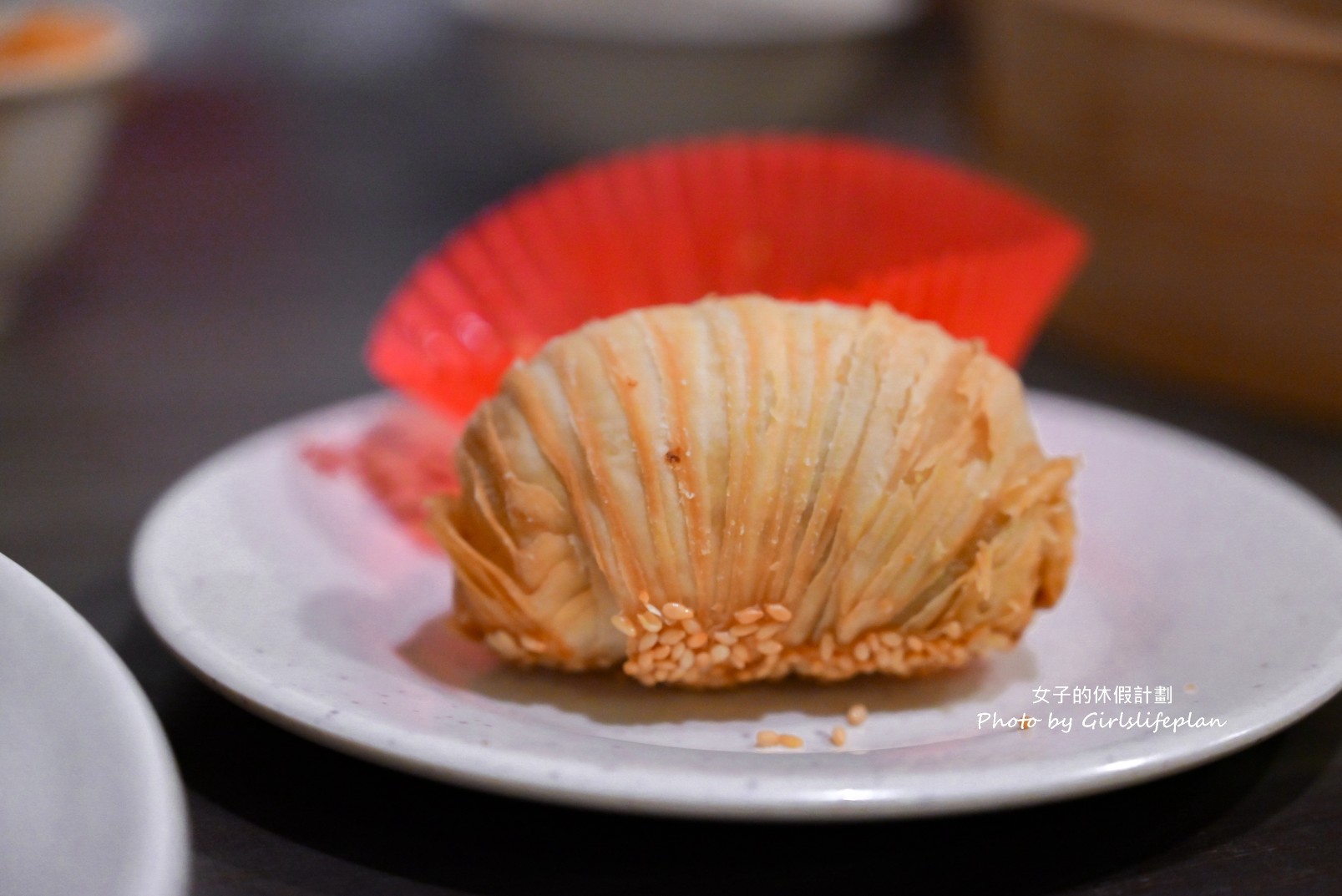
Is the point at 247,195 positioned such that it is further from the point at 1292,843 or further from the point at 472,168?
the point at 1292,843

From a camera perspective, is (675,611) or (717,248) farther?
(717,248)

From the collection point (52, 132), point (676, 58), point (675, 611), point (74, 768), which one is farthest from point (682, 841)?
point (676, 58)

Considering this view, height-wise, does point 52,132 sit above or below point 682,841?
above

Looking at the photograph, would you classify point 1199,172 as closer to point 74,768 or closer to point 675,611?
point 675,611

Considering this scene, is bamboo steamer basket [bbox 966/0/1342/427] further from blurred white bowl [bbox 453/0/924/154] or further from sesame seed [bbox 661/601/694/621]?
sesame seed [bbox 661/601/694/621]

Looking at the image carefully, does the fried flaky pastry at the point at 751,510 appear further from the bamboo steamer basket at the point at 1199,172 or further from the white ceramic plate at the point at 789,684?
the bamboo steamer basket at the point at 1199,172

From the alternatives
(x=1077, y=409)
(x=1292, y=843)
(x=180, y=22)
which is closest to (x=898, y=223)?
(x=1077, y=409)

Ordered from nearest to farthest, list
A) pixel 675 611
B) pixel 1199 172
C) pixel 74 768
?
pixel 74 768 → pixel 675 611 → pixel 1199 172
